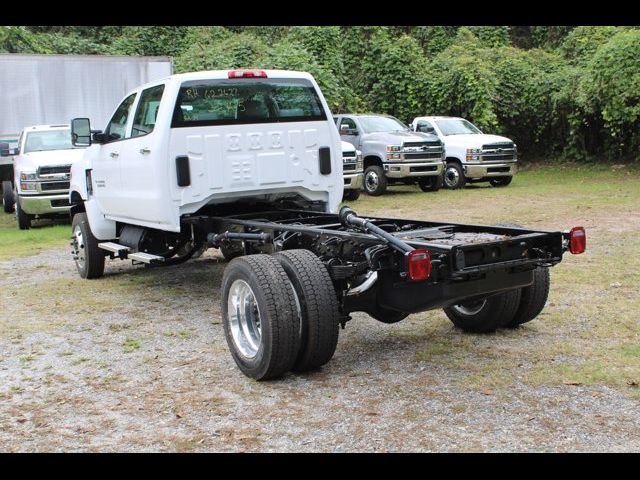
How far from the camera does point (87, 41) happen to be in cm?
3086

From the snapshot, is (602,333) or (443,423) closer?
(443,423)

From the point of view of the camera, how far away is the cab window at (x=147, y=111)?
307 inches

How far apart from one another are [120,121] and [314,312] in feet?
14.4

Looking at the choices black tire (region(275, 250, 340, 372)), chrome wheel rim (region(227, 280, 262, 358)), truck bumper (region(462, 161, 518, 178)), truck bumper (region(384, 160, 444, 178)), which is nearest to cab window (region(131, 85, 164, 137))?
chrome wheel rim (region(227, 280, 262, 358))

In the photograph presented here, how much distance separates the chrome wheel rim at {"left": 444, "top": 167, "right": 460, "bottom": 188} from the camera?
2112 centimetres

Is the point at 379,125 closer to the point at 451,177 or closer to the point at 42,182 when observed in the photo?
the point at 451,177

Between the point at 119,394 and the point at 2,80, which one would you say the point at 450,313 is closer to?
the point at 119,394

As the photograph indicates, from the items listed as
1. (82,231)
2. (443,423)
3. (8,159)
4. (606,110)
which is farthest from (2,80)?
(606,110)

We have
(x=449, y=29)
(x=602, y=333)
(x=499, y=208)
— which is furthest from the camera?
(x=449, y=29)

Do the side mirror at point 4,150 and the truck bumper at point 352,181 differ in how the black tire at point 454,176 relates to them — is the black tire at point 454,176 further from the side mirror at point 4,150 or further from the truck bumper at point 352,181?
the side mirror at point 4,150

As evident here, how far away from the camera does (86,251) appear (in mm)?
9789

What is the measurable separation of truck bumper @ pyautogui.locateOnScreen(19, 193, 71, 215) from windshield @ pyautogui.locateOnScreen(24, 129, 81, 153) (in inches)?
50.8

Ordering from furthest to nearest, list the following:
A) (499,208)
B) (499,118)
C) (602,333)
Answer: (499,118)
(499,208)
(602,333)

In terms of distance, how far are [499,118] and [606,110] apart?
4577 mm
